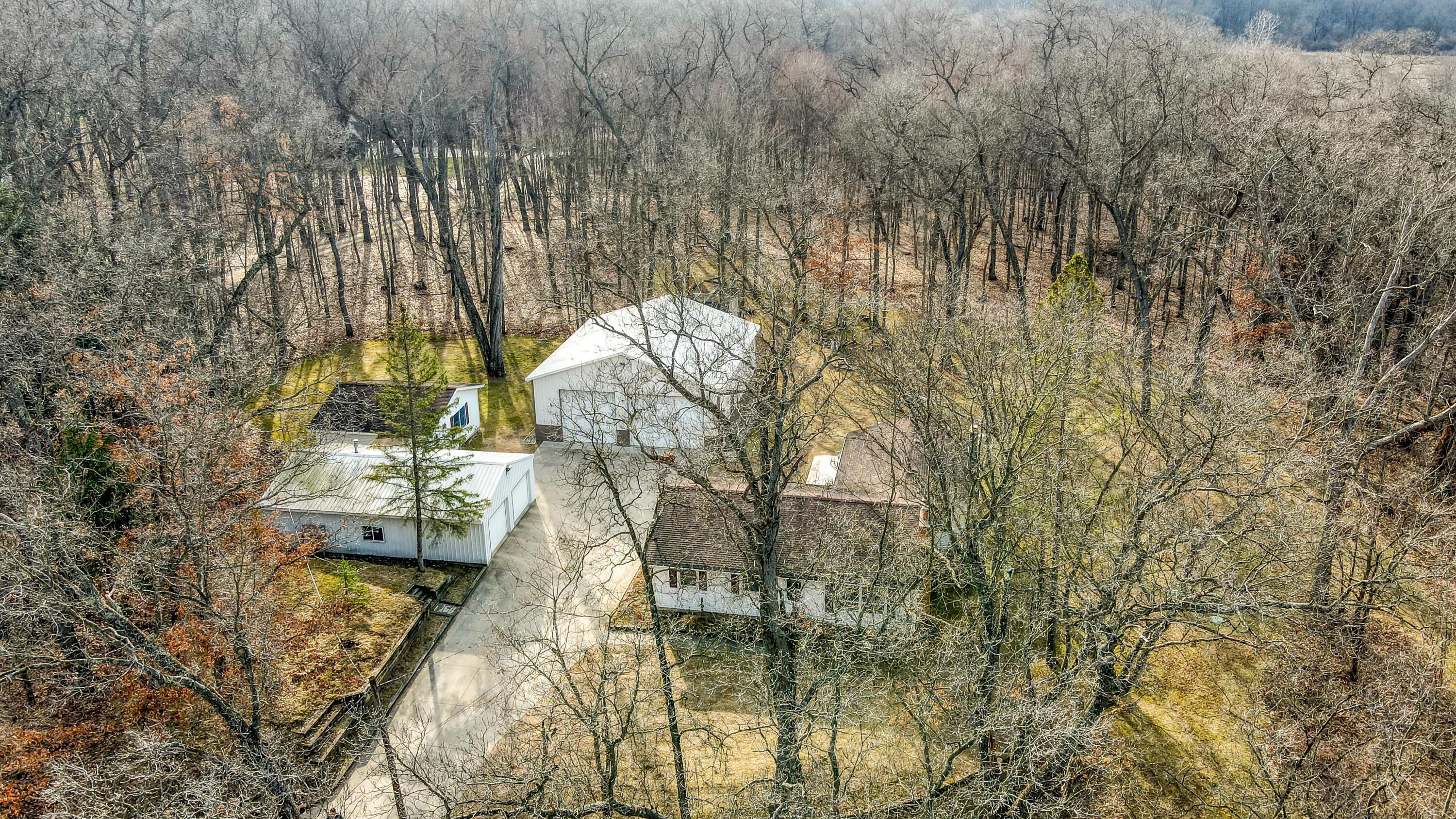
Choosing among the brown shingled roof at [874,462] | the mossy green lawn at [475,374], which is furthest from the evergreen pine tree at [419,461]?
the brown shingled roof at [874,462]

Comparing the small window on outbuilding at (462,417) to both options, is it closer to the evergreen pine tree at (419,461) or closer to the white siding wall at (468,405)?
the white siding wall at (468,405)

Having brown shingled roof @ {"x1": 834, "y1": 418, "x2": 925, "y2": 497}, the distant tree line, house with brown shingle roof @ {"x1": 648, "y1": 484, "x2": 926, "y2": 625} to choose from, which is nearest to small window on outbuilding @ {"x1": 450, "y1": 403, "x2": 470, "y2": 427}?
house with brown shingle roof @ {"x1": 648, "y1": 484, "x2": 926, "y2": 625}

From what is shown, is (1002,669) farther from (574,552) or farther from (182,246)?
(182,246)

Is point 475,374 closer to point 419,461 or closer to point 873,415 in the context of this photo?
point 419,461

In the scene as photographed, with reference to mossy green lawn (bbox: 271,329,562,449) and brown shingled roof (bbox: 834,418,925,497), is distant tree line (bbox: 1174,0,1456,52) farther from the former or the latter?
mossy green lawn (bbox: 271,329,562,449)

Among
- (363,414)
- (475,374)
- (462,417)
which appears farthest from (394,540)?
(475,374)

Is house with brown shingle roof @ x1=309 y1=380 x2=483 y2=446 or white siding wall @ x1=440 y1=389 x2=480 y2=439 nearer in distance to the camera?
house with brown shingle roof @ x1=309 y1=380 x2=483 y2=446
